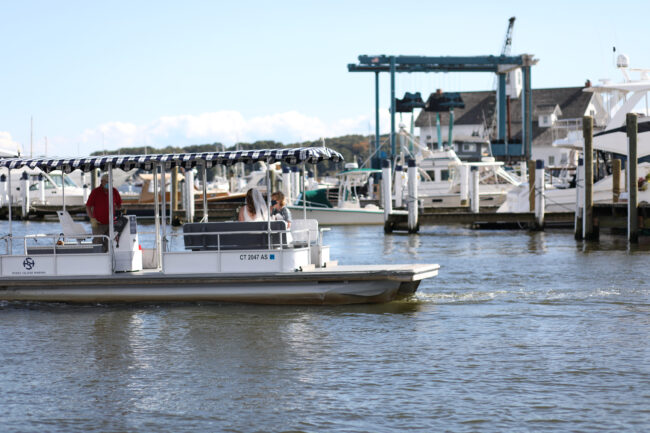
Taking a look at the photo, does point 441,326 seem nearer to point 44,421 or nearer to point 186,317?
point 186,317

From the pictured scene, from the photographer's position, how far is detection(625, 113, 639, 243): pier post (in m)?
27.1

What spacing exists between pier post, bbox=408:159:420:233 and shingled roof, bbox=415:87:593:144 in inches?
2030

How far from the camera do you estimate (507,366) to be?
38.2 feet

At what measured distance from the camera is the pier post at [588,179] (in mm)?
28734

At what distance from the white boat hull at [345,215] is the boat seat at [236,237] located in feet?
94.8

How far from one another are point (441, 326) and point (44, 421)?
21.9 feet

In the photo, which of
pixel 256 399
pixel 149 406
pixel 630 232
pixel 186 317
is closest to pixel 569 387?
pixel 256 399

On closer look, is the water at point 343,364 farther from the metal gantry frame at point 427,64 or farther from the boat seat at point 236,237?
the metal gantry frame at point 427,64

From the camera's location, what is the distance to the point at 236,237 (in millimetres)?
15617

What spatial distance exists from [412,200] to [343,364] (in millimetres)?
24746

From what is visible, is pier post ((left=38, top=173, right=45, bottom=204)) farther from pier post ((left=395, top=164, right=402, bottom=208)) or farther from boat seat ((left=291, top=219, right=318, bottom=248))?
boat seat ((left=291, top=219, right=318, bottom=248))

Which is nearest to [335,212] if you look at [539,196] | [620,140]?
[539,196]

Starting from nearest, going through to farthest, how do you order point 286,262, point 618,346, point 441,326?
point 618,346
point 441,326
point 286,262

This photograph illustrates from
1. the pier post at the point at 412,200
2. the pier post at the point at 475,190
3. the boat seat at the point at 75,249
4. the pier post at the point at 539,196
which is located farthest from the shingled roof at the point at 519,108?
the boat seat at the point at 75,249
